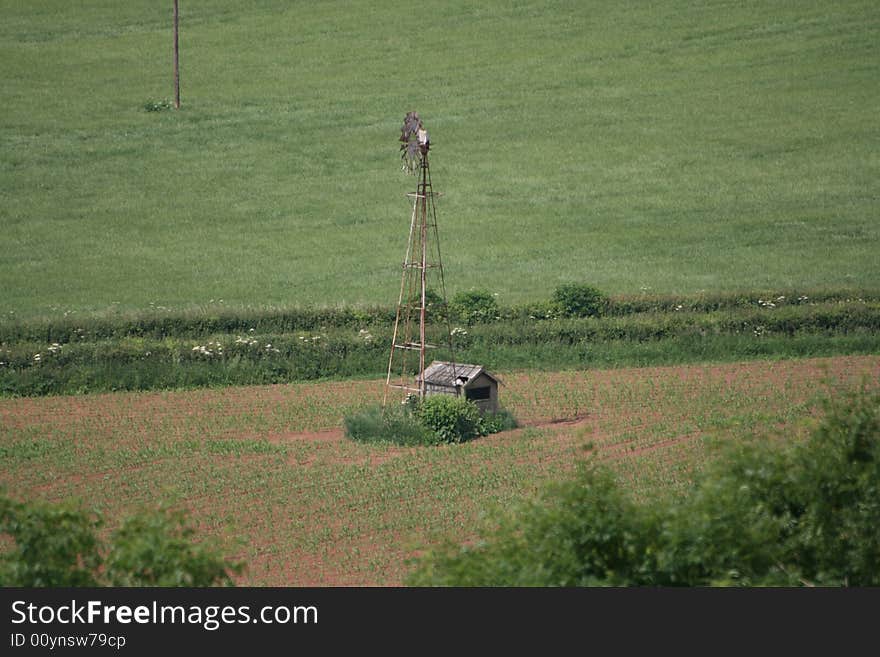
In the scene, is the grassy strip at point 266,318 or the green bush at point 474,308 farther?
the green bush at point 474,308

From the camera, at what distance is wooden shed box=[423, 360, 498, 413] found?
2980cm

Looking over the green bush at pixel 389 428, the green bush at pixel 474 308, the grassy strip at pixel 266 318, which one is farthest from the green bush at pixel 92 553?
the green bush at pixel 474 308

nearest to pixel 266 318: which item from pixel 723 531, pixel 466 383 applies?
pixel 466 383

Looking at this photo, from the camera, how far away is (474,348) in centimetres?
3675

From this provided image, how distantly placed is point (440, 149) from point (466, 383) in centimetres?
3345

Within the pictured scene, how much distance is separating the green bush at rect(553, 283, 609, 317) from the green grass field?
Result: 590cm

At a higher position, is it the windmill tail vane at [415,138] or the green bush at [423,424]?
the windmill tail vane at [415,138]

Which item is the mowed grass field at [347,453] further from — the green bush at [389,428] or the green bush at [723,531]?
the green bush at [723,531]

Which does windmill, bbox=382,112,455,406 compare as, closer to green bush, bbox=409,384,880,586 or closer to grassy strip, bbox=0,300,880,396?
grassy strip, bbox=0,300,880,396

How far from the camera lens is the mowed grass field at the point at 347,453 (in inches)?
898

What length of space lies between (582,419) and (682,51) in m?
43.5

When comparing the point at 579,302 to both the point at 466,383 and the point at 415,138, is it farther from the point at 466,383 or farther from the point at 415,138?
the point at 415,138

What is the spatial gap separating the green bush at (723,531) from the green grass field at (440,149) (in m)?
31.0

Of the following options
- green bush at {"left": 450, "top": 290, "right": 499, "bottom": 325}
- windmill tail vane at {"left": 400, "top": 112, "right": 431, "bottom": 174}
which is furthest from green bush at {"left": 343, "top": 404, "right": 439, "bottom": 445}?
green bush at {"left": 450, "top": 290, "right": 499, "bottom": 325}
